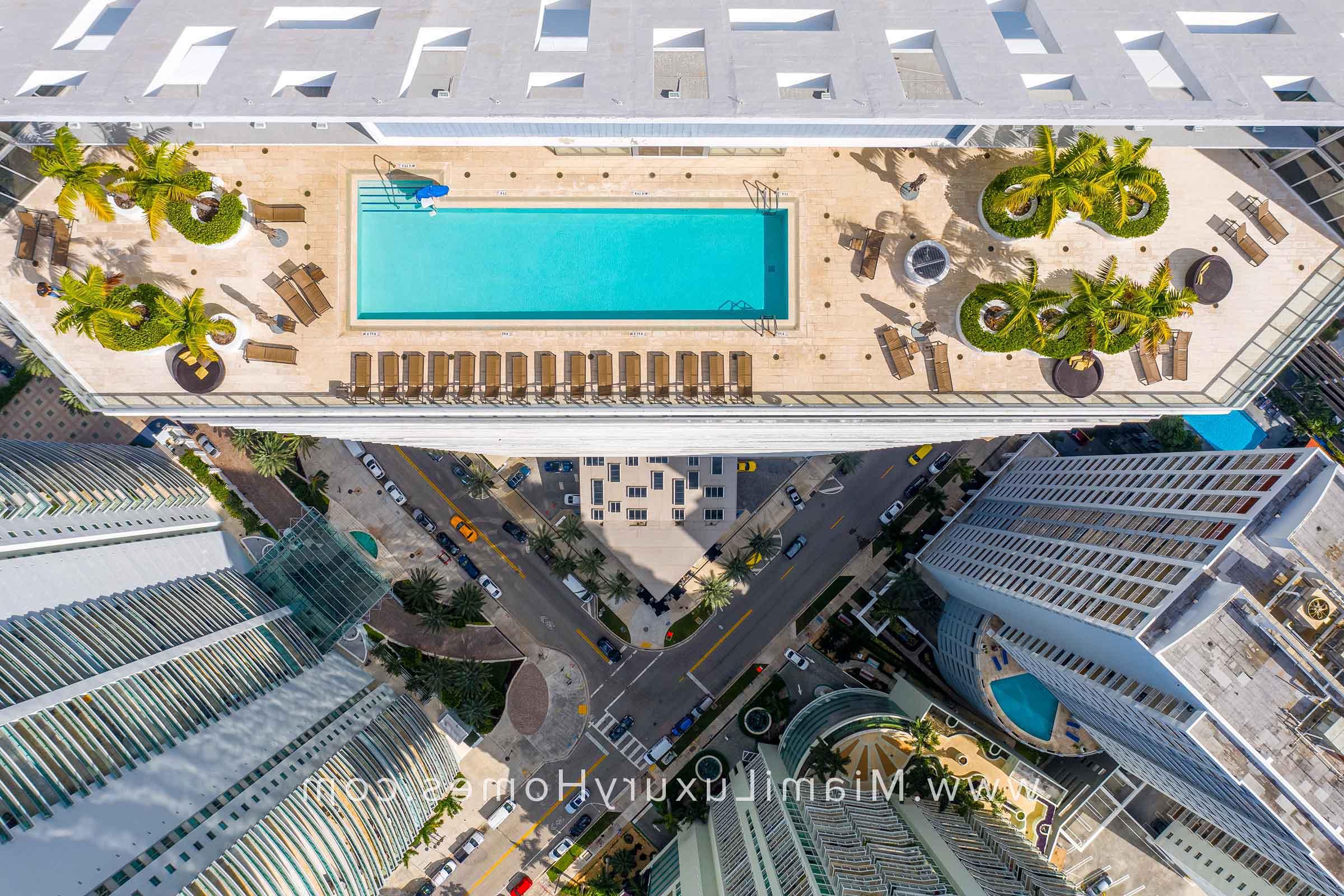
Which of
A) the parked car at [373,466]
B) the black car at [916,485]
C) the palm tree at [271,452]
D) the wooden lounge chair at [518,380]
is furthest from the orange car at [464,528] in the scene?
the black car at [916,485]

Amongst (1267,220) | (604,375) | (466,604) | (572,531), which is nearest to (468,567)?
(466,604)

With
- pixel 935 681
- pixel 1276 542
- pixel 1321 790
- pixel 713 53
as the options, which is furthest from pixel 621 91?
pixel 935 681

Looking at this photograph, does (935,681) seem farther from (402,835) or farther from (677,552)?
(402,835)

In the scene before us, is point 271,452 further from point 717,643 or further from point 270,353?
point 717,643

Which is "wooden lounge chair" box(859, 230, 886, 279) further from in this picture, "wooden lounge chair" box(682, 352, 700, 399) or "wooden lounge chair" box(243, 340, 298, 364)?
"wooden lounge chair" box(243, 340, 298, 364)

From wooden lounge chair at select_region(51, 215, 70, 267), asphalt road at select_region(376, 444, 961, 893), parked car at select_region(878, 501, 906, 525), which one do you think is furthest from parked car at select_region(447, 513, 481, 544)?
parked car at select_region(878, 501, 906, 525)

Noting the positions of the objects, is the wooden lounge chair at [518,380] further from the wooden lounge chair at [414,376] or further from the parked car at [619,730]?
the parked car at [619,730]
